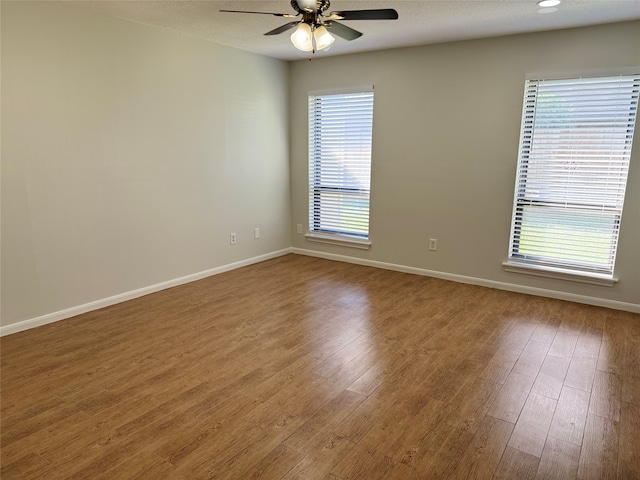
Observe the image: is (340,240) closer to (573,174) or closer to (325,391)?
(573,174)

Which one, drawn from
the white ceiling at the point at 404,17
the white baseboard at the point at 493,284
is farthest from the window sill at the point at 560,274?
the white ceiling at the point at 404,17

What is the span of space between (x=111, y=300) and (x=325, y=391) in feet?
7.73

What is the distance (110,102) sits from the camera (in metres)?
3.59

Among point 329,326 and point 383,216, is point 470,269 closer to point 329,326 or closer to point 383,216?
point 383,216

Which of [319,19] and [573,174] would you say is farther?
[573,174]

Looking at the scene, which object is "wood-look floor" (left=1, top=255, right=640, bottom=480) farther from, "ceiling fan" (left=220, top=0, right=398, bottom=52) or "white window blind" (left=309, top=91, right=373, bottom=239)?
"ceiling fan" (left=220, top=0, right=398, bottom=52)

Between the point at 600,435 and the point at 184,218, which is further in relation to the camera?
the point at 184,218

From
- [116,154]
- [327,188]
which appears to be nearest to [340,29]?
[116,154]

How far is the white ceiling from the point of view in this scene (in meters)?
3.08

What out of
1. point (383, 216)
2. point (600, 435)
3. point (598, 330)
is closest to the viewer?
point (600, 435)

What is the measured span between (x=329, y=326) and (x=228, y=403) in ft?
3.96

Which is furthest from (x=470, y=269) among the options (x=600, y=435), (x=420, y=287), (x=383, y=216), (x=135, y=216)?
(x=135, y=216)

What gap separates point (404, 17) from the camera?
3.39m

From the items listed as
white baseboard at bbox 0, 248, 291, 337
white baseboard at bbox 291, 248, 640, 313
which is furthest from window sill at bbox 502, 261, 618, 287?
white baseboard at bbox 0, 248, 291, 337
